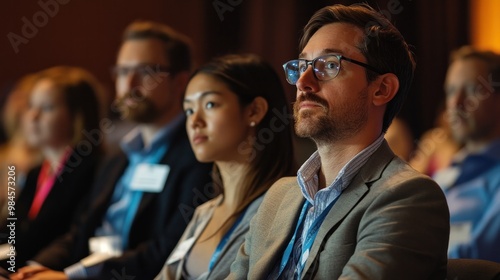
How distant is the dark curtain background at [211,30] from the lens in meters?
5.69

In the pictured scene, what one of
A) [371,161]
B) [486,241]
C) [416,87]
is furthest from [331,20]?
[416,87]

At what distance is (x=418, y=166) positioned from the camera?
5.32 meters

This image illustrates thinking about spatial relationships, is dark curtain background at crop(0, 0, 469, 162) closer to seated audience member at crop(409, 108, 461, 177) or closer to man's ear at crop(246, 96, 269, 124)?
seated audience member at crop(409, 108, 461, 177)

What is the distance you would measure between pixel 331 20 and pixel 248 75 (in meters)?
0.83

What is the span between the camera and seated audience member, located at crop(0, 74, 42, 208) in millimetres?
5336

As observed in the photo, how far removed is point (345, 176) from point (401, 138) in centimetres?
366

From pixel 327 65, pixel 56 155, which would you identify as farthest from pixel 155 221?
pixel 327 65

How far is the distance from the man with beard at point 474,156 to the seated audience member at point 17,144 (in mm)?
2898

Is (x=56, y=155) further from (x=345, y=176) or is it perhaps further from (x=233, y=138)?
(x=345, y=176)

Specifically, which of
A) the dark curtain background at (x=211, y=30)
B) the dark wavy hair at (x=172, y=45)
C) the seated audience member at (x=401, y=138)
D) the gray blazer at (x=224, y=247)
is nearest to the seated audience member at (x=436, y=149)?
the seated audience member at (x=401, y=138)

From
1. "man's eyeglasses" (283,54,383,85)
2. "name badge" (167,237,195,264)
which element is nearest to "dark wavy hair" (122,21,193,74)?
"name badge" (167,237,195,264)

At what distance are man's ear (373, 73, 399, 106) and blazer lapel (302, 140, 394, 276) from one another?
0.59 ft

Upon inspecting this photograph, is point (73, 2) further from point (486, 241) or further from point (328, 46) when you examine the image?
point (328, 46)

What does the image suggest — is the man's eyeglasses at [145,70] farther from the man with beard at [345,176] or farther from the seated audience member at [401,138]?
the man with beard at [345,176]
